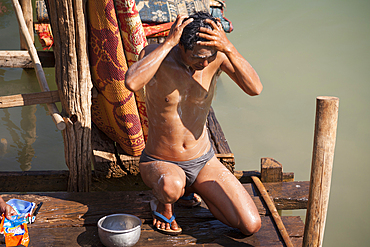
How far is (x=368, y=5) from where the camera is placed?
32.1ft

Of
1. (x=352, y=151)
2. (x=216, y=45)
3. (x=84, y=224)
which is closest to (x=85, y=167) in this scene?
(x=84, y=224)

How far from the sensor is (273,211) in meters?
2.88

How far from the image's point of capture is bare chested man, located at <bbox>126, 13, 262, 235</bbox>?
7.40 feet

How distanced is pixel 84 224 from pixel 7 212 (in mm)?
568

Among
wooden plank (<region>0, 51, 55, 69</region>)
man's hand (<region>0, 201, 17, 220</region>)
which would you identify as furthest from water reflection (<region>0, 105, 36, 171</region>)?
man's hand (<region>0, 201, 17, 220</region>)

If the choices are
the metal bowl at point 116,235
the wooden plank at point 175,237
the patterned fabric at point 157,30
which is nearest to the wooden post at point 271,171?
the wooden plank at point 175,237

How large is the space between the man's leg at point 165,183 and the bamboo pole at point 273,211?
838 mm

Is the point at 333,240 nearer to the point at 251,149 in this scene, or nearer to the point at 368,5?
the point at 251,149

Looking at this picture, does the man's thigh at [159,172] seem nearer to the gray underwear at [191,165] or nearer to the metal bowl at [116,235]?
the gray underwear at [191,165]

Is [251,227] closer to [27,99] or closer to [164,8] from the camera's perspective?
[27,99]

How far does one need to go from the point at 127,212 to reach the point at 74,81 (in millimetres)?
1289

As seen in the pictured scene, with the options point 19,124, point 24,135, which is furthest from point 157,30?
point 19,124

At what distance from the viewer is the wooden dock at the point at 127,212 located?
2.51 metres

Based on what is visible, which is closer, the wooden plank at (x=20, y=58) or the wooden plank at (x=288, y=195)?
the wooden plank at (x=288, y=195)
